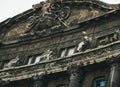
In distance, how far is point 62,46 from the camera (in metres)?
41.0

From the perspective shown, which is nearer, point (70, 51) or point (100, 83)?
point (100, 83)

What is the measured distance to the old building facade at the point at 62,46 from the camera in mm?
36656

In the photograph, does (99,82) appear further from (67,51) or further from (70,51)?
(67,51)

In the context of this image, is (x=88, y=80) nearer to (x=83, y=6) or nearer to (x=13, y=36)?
(x=83, y=6)

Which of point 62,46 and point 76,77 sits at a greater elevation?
point 62,46

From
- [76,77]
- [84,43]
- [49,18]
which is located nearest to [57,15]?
[49,18]

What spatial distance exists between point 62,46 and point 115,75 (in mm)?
7437

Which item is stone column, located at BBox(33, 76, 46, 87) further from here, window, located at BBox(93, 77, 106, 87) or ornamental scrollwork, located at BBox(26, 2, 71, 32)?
ornamental scrollwork, located at BBox(26, 2, 71, 32)

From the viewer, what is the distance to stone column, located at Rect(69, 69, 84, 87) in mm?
36856

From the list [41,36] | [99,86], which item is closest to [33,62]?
[41,36]

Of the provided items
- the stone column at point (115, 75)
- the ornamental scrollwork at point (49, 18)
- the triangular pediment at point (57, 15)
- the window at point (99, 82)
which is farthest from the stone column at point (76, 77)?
the ornamental scrollwork at point (49, 18)

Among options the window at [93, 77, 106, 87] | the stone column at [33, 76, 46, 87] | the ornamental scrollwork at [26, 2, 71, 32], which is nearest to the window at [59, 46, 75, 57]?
the ornamental scrollwork at [26, 2, 71, 32]

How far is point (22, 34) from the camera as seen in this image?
145 feet

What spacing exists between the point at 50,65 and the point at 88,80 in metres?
3.73
